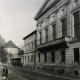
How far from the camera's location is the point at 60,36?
108 feet

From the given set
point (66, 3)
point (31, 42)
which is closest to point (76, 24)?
point (66, 3)

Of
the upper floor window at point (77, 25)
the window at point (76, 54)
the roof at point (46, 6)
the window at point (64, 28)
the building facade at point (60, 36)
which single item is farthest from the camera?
the roof at point (46, 6)

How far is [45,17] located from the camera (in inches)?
1618

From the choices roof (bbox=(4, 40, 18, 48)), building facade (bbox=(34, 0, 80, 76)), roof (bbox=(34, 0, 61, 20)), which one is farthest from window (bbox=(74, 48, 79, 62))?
roof (bbox=(4, 40, 18, 48))

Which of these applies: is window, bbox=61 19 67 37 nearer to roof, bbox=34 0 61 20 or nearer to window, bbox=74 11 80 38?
window, bbox=74 11 80 38

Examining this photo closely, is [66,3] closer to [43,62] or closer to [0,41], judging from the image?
[43,62]

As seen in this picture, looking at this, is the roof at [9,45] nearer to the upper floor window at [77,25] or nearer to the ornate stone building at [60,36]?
the ornate stone building at [60,36]

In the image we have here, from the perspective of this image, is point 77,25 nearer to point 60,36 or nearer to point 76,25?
point 76,25

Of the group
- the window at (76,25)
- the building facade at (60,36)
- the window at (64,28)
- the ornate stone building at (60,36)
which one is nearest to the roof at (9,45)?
the ornate stone building at (60,36)

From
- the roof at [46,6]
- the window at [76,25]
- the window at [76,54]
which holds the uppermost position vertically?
the roof at [46,6]

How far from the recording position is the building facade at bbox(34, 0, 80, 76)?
27.6 meters

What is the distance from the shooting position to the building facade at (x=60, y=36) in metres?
27.6

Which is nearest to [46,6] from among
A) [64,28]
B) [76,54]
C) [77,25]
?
[64,28]

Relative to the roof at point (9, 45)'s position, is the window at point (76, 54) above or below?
below
